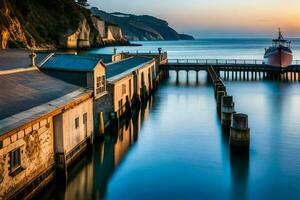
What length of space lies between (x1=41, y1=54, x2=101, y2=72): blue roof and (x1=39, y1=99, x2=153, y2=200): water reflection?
4.59 metres

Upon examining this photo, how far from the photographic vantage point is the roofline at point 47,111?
14.5 m

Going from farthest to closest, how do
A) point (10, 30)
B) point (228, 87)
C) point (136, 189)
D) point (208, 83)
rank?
point (10, 30) → point (208, 83) → point (228, 87) → point (136, 189)

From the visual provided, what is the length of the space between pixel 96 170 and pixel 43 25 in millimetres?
117048

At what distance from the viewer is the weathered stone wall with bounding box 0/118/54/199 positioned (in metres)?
14.4

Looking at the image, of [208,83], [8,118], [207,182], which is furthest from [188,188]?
[208,83]

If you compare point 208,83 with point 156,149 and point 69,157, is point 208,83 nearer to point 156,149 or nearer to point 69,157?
point 156,149

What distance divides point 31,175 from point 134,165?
7.61m

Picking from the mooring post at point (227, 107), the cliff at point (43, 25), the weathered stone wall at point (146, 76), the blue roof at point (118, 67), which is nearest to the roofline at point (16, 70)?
the blue roof at point (118, 67)

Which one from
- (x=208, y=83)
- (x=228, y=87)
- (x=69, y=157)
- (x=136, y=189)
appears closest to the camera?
(x=136, y=189)

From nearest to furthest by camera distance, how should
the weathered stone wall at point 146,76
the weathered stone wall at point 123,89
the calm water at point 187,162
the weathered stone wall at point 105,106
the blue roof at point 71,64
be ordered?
the calm water at point 187,162 < the blue roof at point 71,64 < the weathered stone wall at point 105,106 < the weathered stone wall at point 123,89 < the weathered stone wall at point 146,76

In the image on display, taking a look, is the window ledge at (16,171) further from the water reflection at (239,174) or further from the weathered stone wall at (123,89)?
the weathered stone wall at (123,89)

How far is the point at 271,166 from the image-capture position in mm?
23109

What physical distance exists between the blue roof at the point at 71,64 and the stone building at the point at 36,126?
78 cm

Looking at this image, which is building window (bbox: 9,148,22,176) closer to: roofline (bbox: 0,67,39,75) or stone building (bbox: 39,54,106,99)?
roofline (bbox: 0,67,39,75)
